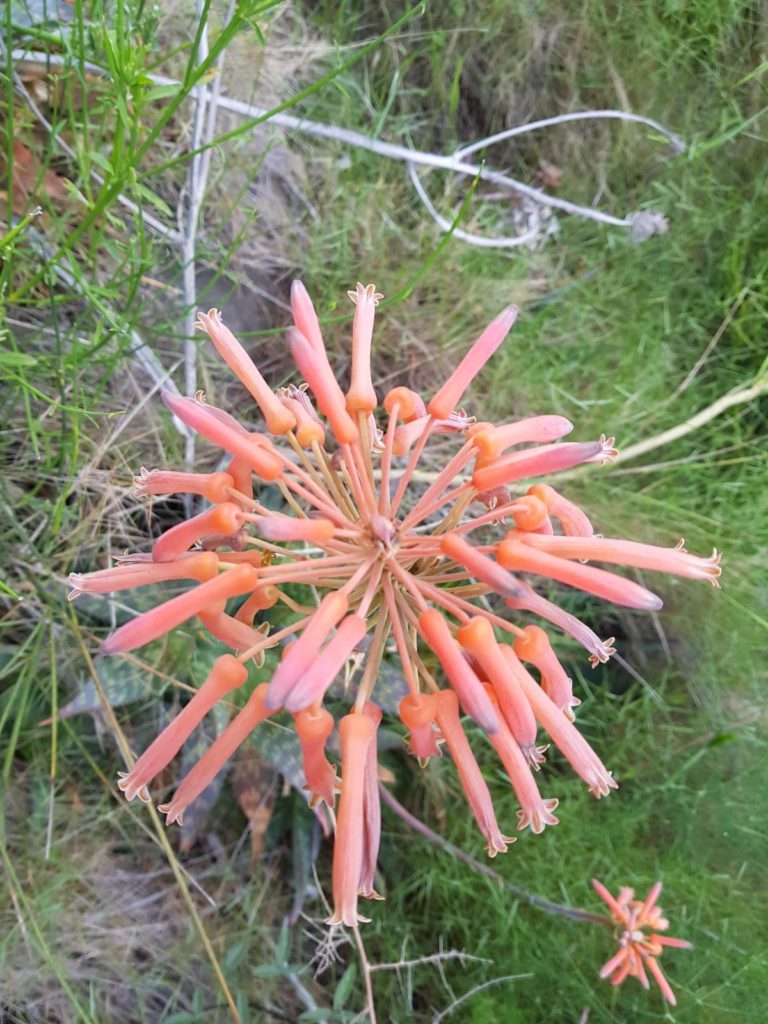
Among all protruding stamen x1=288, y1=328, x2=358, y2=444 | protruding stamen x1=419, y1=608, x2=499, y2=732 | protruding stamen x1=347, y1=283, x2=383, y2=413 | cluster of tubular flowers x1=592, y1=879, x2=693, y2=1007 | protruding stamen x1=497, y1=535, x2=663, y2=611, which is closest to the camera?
protruding stamen x1=419, y1=608, x2=499, y2=732

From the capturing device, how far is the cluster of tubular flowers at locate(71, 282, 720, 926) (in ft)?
6.11

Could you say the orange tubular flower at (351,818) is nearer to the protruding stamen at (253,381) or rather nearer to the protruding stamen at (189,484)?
the protruding stamen at (189,484)

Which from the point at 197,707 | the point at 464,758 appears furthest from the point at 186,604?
the point at 464,758

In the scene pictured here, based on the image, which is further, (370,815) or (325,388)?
(325,388)

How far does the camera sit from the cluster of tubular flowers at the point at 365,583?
1861 millimetres

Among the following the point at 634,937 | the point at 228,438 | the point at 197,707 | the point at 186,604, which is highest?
the point at 228,438

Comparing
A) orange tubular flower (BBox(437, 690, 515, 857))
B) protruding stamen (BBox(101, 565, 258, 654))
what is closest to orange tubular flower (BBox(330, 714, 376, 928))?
orange tubular flower (BBox(437, 690, 515, 857))

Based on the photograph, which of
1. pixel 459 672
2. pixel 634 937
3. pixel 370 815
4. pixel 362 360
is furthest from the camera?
pixel 634 937

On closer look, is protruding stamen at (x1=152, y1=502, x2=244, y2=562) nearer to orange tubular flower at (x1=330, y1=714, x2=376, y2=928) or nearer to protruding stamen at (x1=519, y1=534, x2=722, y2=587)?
orange tubular flower at (x1=330, y1=714, x2=376, y2=928)

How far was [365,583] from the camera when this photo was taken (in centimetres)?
206

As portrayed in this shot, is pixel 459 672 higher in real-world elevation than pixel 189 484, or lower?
lower

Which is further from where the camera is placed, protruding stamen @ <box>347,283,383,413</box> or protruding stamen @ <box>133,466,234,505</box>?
protruding stamen @ <box>347,283,383,413</box>

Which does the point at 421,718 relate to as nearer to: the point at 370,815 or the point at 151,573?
the point at 370,815

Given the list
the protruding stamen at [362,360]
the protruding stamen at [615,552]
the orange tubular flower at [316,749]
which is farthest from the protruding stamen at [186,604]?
the protruding stamen at [615,552]
